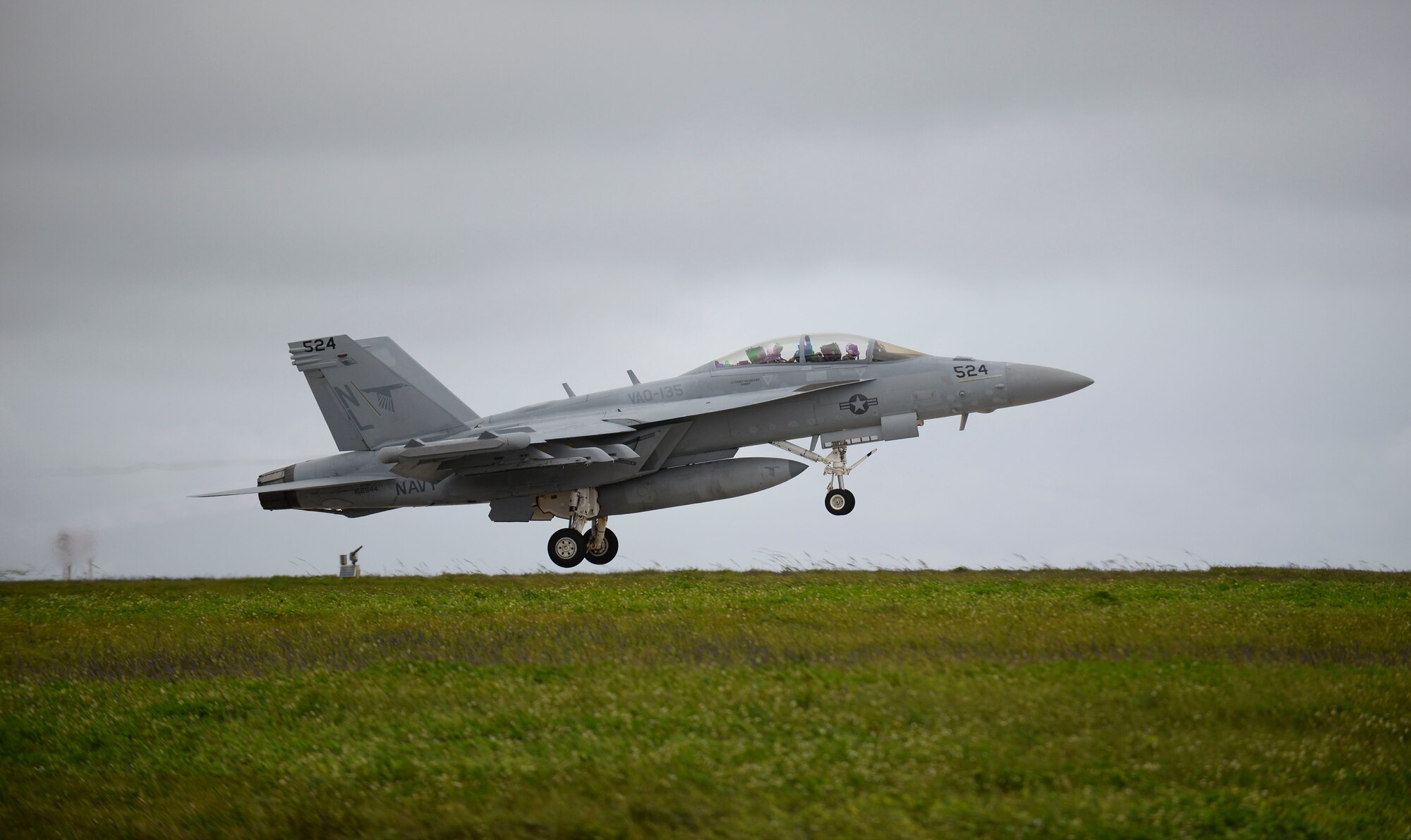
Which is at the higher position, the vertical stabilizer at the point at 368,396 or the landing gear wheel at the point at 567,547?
the vertical stabilizer at the point at 368,396

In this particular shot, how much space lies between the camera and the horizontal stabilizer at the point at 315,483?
25578 mm

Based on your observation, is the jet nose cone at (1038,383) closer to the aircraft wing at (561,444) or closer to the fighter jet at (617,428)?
the fighter jet at (617,428)

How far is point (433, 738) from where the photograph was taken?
10.5 metres

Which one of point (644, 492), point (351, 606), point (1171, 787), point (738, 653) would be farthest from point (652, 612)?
point (1171, 787)

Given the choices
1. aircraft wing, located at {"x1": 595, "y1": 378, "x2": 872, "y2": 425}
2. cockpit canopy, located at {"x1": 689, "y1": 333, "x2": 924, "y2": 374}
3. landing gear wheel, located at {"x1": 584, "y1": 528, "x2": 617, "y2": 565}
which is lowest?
landing gear wheel, located at {"x1": 584, "y1": 528, "x2": 617, "y2": 565}

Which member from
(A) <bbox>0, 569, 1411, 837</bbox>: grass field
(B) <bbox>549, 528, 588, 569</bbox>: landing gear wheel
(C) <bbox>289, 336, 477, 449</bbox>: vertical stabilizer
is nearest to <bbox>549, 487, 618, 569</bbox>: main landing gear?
(B) <bbox>549, 528, 588, 569</bbox>: landing gear wheel

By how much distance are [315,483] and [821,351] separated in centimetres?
1085

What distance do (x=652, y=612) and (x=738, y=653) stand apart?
435cm

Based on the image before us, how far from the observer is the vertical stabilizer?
25.9m

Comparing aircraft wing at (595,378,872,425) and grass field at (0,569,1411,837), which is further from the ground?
aircraft wing at (595,378,872,425)

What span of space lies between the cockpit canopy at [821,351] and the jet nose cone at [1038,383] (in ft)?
6.23

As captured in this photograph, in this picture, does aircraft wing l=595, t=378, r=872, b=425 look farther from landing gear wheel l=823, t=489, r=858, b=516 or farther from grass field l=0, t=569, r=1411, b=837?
grass field l=0, t=569, r=1411, b=837

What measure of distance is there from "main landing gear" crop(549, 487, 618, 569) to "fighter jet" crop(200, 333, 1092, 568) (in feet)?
0.11

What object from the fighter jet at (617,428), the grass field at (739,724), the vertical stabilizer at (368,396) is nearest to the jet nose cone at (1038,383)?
the fighter jet at (617,428)
